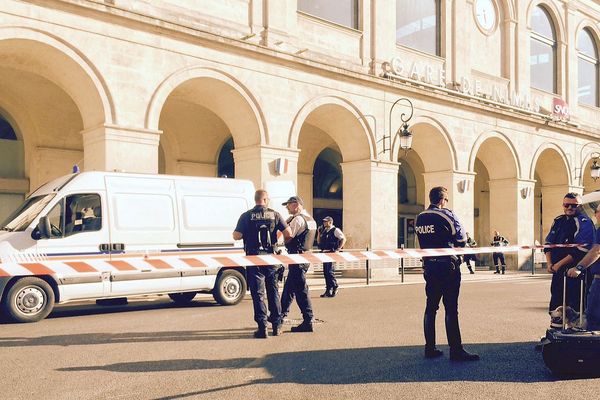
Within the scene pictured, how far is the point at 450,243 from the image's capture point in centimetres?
634

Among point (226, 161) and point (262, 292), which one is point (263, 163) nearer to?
point (226, 161)

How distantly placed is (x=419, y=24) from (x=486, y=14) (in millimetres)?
4000

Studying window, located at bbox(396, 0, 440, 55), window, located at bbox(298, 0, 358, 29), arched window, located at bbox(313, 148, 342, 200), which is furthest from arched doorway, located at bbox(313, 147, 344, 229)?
window, located at bbox(298, 0, 358, 29)

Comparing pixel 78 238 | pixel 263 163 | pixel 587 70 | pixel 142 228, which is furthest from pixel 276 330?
pixel 587 70

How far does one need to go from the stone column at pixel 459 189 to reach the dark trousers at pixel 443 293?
15.5m

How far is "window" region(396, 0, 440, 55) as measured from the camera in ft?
69.1

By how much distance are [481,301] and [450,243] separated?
5.84 metres

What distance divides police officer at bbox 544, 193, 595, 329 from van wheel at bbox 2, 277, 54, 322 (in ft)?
22.9

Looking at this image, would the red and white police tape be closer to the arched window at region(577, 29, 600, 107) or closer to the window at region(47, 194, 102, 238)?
the window at region(47, 194, 102, 238)

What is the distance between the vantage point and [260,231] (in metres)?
7.86

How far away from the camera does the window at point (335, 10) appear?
60.1 feet

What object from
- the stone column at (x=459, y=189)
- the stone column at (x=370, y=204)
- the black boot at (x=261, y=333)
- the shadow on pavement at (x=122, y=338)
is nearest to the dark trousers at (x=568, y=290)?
the black boot at (x=261, y=333)

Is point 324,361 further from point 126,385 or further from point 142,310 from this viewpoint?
point 142,310

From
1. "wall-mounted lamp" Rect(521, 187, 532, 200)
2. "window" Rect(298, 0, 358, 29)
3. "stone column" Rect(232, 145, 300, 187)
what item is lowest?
"wall-mounted lamp" Rect(521, 187, 532, 200)
